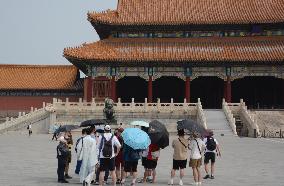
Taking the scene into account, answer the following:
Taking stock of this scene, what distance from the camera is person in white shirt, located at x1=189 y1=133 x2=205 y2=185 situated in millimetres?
14191

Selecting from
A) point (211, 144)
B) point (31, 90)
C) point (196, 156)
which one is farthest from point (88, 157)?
point (31, 90)

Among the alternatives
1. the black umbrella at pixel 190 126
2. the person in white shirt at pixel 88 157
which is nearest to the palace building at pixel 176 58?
the black umbrella at pixel 190 126

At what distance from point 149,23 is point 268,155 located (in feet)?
89.7

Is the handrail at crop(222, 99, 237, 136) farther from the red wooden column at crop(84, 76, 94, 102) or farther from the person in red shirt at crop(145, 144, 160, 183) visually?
the person in red shirt at crop(145, 144, 160, 183)

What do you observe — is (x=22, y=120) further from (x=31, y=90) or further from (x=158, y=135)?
(x=158, y=135)

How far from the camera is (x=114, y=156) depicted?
13477mm

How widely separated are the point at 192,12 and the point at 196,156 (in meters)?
37.3

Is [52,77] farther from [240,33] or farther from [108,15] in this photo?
[240,33]

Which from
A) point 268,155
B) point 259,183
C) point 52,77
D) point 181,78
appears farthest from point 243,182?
point 52,77

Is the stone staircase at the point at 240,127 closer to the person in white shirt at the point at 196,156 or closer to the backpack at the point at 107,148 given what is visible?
the person in white shirt at the point at 196,156

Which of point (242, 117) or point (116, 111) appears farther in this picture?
point (116, 111)

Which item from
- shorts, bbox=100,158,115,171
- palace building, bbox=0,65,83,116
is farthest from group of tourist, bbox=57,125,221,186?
palace building, bbox=0,65,83,116

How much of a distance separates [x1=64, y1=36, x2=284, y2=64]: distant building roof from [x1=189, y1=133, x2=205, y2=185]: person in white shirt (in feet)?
102

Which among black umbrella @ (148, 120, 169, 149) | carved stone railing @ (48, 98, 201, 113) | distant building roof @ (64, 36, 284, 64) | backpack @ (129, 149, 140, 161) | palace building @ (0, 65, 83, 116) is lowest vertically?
backpack @ (129, 149, 140, 161)
